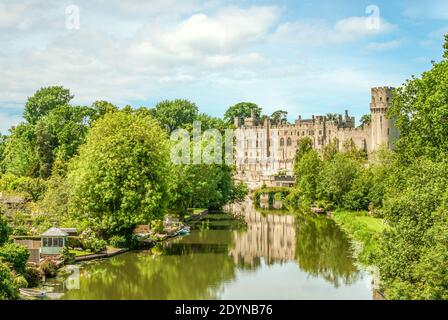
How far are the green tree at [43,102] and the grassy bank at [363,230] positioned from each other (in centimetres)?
3665

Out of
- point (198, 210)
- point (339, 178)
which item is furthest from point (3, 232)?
point (339, 178)

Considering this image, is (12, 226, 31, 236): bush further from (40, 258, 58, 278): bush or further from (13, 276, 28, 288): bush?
(13, 276, 28, 288): bush

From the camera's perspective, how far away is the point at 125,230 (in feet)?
103

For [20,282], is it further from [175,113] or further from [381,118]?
[381,118]

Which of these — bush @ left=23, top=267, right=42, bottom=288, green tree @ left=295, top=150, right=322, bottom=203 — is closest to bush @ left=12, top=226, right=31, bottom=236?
bush @ left=23, top=267, right=42, bottom=288

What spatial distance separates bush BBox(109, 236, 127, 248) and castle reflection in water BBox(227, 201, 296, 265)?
5353mm

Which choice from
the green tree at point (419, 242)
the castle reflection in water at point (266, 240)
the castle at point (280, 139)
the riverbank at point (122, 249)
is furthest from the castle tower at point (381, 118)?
the green tree at point (419, 242)

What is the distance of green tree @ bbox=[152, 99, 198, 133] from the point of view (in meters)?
80.9

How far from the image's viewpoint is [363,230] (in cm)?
3497

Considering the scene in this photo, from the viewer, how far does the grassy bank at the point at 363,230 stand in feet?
89.6

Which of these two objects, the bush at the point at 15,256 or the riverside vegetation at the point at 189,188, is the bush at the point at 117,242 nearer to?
the riverside vegetation at the point at 189,188

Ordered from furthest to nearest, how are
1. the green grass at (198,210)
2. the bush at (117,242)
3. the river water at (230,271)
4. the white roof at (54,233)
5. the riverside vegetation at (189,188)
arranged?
1. the green grass at (198,210)
2. the bush at (117,242)
3. the white roof at (54,233)
4. the river water at (230,271)
5. the riverside vegetation at (189,188)
